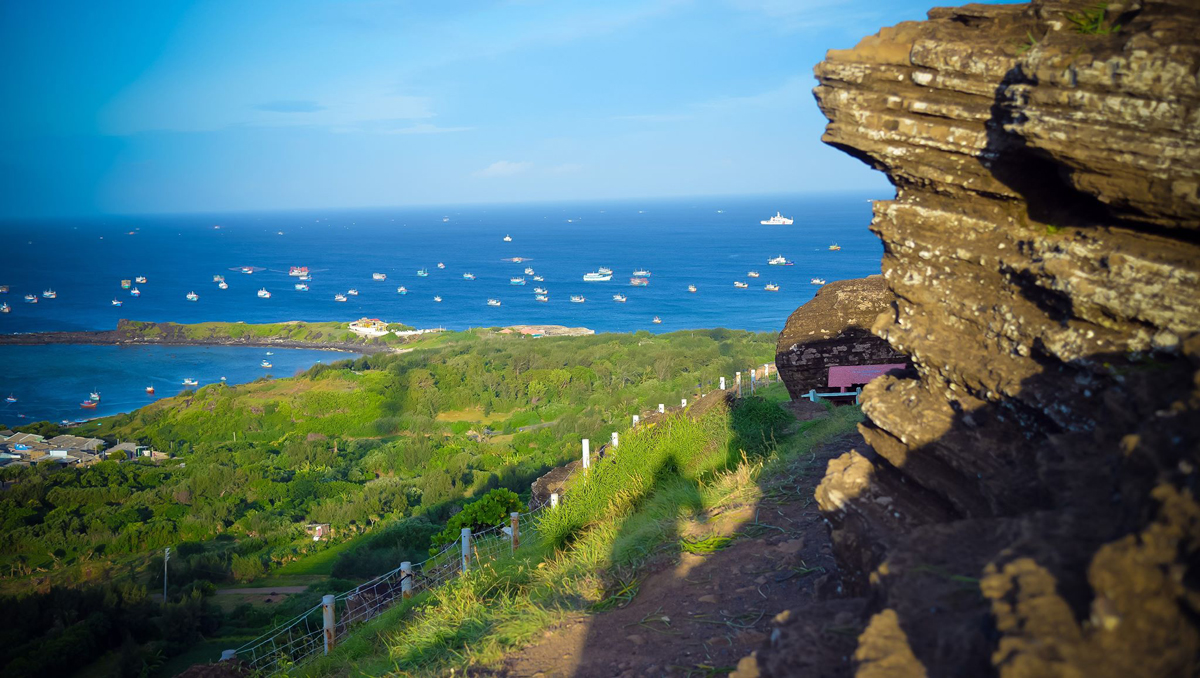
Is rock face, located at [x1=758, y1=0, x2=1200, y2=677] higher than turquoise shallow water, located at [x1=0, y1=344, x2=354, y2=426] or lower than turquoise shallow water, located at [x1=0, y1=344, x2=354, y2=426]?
higher

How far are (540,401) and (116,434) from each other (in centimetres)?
1991

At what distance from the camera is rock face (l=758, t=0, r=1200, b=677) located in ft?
8.45

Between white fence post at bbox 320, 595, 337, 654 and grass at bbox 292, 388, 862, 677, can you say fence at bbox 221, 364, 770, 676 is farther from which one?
grass at bbox 292, 388, 862, 677

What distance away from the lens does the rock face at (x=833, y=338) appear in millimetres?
11758

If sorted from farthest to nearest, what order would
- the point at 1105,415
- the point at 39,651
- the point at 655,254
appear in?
→ the point at 655,254 → the point at 39,651 → the point at 1105,415

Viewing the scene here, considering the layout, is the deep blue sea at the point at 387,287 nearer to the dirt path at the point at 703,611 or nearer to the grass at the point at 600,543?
the grass at the point at 600,543

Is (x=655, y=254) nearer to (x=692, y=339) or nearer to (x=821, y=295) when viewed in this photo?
(x=692, y=339)

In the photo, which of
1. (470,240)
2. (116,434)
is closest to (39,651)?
(116,434)

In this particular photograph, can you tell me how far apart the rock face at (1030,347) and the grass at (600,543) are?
6.33 ft

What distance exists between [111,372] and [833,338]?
199ft

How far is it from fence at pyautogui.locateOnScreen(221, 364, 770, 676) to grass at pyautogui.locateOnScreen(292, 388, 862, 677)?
1.18ft

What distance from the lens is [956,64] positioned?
466 centimetres

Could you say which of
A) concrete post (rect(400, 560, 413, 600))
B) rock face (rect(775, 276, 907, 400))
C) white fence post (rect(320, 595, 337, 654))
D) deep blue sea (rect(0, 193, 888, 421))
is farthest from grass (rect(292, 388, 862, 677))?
deep blue sea (rect(0, 193, 888, 421))

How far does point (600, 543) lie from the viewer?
738 centimetres
